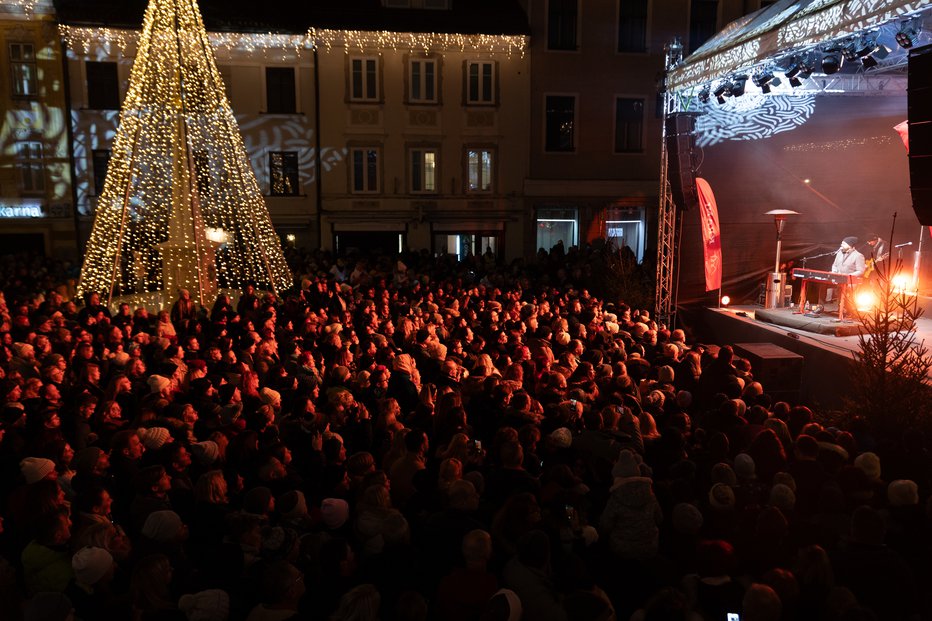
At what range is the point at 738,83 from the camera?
36.0ft

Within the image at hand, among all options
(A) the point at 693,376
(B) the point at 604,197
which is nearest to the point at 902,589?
(A) the point at 693,376

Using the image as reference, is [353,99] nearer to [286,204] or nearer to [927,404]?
[286,204]

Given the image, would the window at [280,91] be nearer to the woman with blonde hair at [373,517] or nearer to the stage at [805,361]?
the stage at [805,361]

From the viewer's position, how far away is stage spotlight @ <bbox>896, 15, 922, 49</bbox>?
8055mm

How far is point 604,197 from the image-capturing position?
23141 mm

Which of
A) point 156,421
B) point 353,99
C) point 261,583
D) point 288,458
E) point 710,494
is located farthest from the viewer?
point 353,99

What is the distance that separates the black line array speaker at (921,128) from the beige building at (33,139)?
871 inches

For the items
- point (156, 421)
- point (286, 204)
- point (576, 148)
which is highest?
point (576, 148)

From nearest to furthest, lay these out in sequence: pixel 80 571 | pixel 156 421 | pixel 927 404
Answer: pixel 80 571 < pixel 156 421 < pixel 927 404

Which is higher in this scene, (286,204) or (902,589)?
(286,204)

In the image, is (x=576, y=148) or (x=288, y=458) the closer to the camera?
(x=288, y=458)

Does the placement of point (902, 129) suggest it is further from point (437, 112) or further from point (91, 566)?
point (91, 566)

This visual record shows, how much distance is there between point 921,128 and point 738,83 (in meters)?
3.96

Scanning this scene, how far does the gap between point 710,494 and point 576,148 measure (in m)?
19.6
